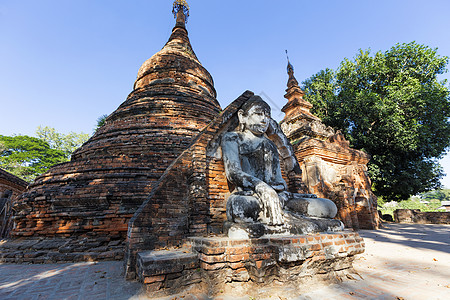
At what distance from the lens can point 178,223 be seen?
3.73m

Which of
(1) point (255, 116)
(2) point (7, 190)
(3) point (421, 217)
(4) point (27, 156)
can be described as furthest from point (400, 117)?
(4) point (27, 156)

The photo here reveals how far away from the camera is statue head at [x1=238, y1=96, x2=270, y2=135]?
393 centimetres

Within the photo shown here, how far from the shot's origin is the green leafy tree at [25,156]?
66.2ft

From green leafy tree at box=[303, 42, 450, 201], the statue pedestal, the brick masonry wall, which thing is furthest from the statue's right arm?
green leafy tree at box=[303, 42, 450, 201]

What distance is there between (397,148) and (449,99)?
14.3 ft

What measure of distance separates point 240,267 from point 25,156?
26.0 m

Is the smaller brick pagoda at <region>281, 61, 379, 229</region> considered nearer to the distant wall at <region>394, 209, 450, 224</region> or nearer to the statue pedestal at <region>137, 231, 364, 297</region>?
the distant wall at <region>394, 209, 450, 224</region>

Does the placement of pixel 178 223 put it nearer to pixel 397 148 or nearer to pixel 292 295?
pixel 292 295

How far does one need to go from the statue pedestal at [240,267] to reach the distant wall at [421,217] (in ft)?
42.1

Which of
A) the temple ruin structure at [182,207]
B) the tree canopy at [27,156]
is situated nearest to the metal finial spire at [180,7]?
the temple ruin structure at [182,207]

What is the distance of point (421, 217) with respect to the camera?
1209cm

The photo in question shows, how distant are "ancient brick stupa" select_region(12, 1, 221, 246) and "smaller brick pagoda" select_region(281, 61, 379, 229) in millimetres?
4098

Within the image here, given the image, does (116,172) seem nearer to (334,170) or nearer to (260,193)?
(260,193)

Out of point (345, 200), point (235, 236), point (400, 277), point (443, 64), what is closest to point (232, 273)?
point (235, 236)
